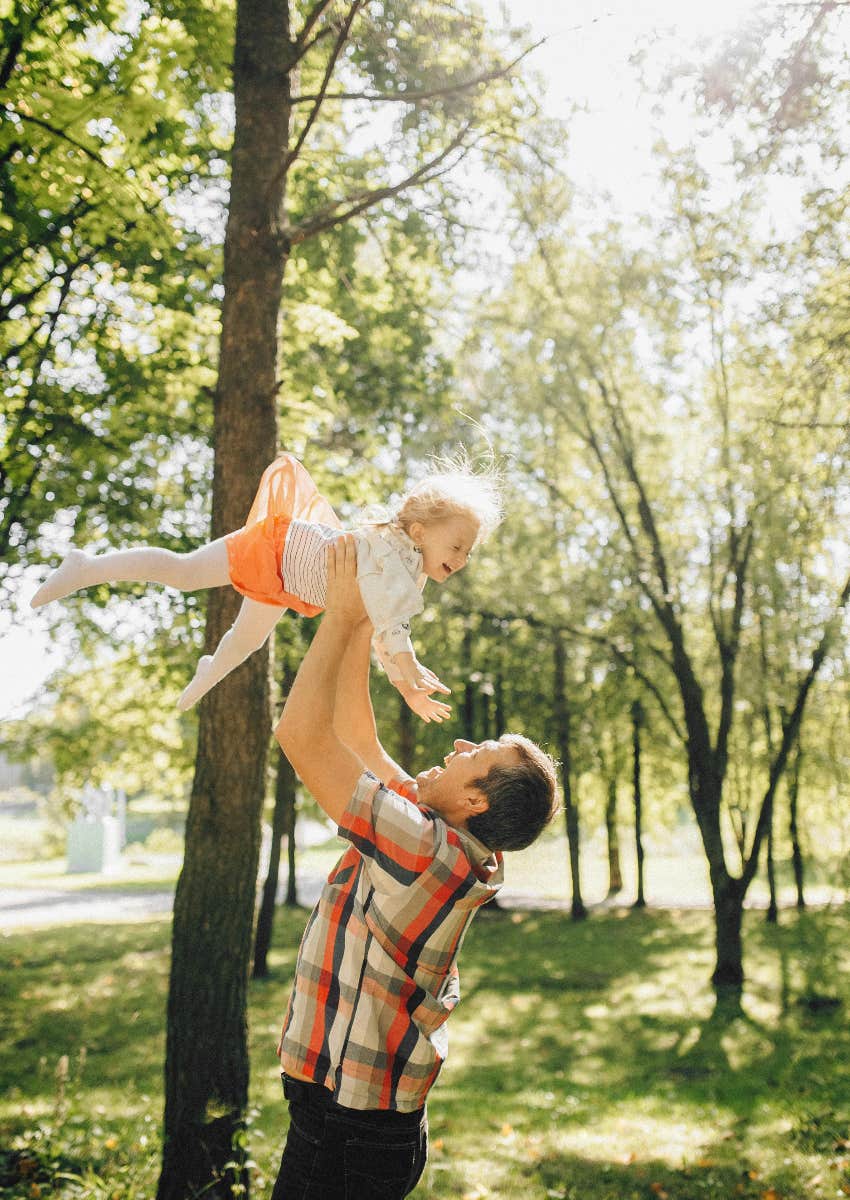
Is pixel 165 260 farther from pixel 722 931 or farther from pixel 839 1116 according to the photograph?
pixel 722 931

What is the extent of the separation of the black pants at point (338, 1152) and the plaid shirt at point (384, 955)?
0.06 metres

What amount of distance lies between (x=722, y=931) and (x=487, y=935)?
25.7ft

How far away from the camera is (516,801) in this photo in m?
2.38

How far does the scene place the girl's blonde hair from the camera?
319 cm

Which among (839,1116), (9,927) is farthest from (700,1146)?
(9,927)

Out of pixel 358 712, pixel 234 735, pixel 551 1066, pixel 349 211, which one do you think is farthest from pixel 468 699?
pixel 358 712

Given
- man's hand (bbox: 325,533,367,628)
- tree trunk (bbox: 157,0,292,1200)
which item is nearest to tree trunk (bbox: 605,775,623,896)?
tree trunk (bbox: 157,0,292,1200)

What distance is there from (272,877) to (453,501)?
1210 cm

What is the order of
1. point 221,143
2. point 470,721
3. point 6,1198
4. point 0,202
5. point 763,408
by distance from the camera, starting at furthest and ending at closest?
1. point 470,721
2. point 763,408
3. point 221,143
4. point 0,202
5. point 6,1198

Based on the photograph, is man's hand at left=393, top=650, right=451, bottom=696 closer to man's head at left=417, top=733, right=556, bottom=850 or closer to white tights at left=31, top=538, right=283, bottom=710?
man's head at left=417, top=733, right=556, bottom=850

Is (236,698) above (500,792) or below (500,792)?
above

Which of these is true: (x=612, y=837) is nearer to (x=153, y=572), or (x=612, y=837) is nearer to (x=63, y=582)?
(x=153, y=572)

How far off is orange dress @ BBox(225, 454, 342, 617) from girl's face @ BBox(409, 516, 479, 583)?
0.38 meters

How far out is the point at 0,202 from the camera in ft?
17.8
